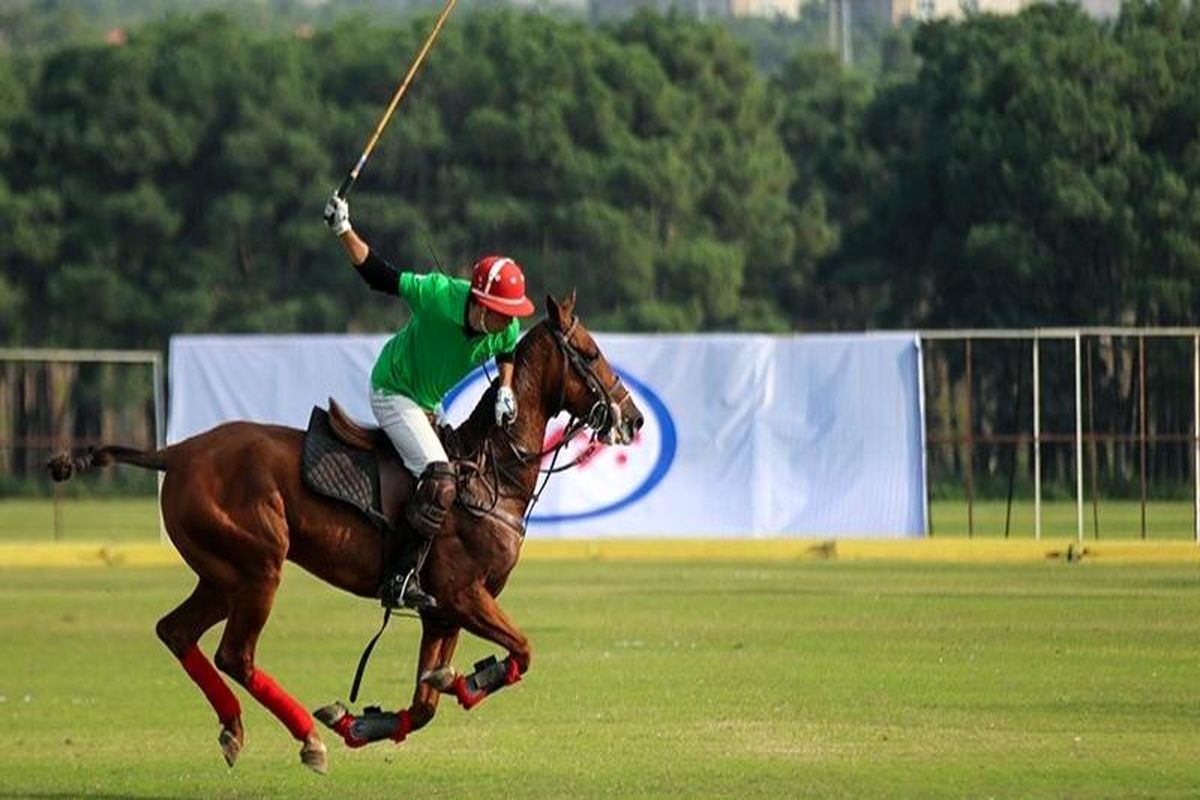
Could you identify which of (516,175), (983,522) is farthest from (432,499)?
(516,175)

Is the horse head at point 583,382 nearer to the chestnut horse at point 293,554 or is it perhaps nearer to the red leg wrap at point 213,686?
the chestnut horse at point 293,554

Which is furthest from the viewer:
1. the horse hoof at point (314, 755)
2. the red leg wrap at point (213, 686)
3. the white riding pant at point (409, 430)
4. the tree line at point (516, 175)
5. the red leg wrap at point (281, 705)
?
the tree line at point (516, 175)

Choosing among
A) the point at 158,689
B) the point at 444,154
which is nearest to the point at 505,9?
the point at 444,154

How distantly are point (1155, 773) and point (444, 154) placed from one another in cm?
6785

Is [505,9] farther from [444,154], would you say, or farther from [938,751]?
[938,751]

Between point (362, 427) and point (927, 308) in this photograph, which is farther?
point (927, 308)

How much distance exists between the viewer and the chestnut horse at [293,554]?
1535cm

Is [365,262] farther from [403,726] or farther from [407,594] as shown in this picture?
[403,726]

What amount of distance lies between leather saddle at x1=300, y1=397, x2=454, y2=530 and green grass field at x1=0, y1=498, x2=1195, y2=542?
75.8 feet

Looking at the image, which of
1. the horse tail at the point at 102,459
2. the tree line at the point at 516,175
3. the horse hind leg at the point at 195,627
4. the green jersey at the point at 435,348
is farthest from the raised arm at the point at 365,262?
the tree line at the point at 516,175

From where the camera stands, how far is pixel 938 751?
1672 centimetres

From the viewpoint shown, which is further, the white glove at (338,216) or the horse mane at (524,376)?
the horse mane at (524,376)

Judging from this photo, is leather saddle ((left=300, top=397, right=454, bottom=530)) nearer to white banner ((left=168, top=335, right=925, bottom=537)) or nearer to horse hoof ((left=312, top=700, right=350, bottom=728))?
horse hoof ((left=312, top=700, right=350, bottom=728))

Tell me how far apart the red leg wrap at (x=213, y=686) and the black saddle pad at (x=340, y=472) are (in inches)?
44.1
